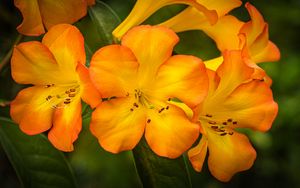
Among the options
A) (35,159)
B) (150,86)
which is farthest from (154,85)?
(35,159)

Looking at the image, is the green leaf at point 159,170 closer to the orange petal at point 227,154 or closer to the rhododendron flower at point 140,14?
the orange petal at point 227,154

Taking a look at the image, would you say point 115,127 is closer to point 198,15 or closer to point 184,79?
point 184,79

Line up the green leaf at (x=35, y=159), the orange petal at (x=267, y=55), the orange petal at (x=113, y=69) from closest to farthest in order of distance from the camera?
1. the orange petal at (x=113, y=69)
2. the orange petal at (x=267, y=55)
3. the green leaf at (x=35, y=159)

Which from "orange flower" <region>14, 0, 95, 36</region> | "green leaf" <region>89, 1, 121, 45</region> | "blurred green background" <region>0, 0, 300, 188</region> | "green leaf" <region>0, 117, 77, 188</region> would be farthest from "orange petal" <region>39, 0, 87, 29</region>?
"blurred green background" <region>0, 0, 300, 188</region>

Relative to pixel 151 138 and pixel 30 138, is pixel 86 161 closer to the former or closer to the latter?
pixel 30 138

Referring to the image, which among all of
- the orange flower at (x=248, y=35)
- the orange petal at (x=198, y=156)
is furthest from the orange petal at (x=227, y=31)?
the orange petal at (x=198, y=156)

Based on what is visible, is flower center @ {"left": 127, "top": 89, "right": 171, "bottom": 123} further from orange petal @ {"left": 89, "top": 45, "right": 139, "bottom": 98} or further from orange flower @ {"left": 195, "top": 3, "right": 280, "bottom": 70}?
orange flower @ {"left": 195, "top": 3, "right": 280, "bottom": 70}

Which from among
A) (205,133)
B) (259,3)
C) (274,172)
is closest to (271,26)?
(259,3)
